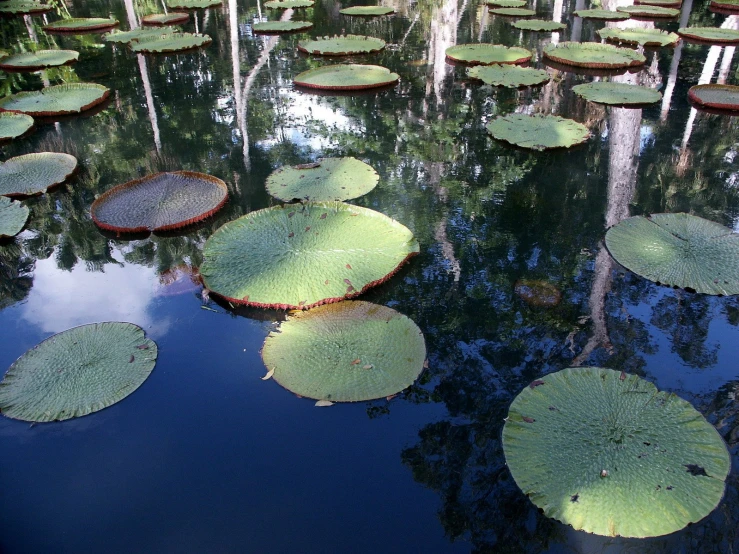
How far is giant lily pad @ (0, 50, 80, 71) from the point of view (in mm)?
6316

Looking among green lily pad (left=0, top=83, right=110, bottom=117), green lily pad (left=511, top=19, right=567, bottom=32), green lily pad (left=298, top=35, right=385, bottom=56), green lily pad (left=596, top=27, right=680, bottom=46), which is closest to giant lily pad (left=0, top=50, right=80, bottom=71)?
green lily pad (left=0, top=83, right=110, bottom=117)

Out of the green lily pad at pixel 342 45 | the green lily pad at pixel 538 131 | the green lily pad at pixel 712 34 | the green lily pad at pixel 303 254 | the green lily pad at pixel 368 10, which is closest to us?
the green lily pad at pixel 303 254

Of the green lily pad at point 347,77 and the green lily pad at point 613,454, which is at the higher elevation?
the green lily pad at point 347,77

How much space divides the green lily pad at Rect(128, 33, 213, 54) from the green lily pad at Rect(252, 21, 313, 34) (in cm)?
89

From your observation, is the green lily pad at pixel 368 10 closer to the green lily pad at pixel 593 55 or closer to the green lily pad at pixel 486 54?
the green lily pad at pixel 486 54

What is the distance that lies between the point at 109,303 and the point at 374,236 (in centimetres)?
142

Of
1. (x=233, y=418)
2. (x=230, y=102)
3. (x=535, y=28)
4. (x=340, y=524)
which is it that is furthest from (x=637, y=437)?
(x=535, y=28)

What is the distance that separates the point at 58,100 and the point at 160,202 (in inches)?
109

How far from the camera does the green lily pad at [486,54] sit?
6090mm

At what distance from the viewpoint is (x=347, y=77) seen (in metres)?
5.59

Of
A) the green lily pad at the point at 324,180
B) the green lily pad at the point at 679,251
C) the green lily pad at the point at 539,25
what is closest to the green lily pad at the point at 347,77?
the green lily pad at the point at 324,180

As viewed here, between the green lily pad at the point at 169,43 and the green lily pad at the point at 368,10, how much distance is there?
271 cm

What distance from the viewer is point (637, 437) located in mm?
1807

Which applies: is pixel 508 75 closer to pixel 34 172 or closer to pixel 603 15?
pixel 603 15
